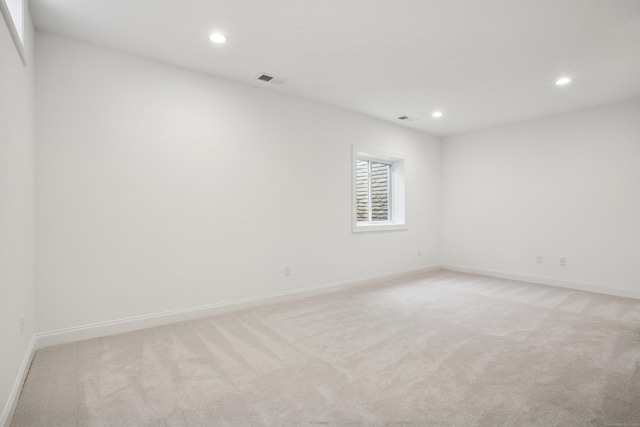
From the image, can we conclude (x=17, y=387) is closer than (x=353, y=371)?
Yes

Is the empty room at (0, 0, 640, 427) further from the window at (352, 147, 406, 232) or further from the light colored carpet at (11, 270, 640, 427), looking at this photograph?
the window at (352, 147, 406, 232)

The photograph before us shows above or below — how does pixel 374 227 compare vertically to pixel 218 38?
below

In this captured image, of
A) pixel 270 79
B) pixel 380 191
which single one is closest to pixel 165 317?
pixel 270 79

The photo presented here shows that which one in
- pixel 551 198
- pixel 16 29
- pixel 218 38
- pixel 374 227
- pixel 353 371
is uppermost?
pixel 218 38

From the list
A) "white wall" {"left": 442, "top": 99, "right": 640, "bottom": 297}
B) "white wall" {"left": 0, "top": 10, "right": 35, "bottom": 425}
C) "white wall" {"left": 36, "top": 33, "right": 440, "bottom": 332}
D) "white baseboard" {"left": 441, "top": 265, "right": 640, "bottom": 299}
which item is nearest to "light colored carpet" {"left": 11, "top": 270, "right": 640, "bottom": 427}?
"white wall" {"left": 0, "top": 10, "right": 35, "bottom": 425}

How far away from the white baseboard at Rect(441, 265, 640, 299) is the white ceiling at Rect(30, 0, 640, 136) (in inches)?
102

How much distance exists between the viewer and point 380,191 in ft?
18.1

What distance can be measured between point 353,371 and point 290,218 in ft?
7.15

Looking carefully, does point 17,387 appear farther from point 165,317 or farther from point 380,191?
point 380,191

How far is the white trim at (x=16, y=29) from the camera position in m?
1.54

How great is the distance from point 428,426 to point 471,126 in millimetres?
5086

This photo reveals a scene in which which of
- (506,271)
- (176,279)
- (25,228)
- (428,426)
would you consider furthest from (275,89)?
(506,271)

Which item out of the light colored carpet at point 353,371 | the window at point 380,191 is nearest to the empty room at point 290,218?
the light colored carpet at point 353,371

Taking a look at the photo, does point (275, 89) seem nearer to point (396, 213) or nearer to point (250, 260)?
point (250, 260)
